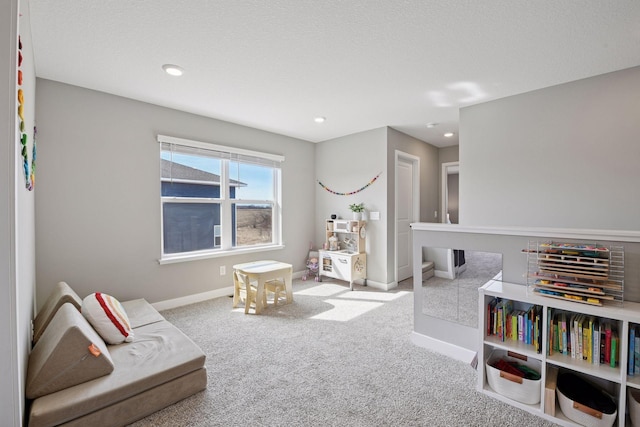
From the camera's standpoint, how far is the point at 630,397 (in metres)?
1.55

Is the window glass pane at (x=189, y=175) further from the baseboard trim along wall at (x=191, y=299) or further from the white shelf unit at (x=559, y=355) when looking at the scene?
the white shelf unit at (x=559, y=355)

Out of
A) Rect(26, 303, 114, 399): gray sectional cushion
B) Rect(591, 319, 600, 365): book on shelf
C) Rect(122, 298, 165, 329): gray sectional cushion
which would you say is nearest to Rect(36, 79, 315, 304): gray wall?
Rect(122, 298, 165, 329): gray sectional cushion

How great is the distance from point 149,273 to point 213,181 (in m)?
1.40

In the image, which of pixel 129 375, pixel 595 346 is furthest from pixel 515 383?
pixel 129 375

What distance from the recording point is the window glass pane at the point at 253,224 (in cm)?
420

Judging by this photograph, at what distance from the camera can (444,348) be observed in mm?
2385

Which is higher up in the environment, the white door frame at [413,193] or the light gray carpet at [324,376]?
the white door frame at [413,193]

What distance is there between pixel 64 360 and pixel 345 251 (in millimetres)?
3559

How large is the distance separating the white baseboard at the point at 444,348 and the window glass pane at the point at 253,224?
2.71m

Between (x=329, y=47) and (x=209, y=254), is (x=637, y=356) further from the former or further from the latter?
(x=209, y=254)

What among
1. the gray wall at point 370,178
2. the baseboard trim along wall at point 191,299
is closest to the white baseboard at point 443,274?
the gray wall at point 370,178

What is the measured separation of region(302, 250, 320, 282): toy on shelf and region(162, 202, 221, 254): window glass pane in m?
1.61

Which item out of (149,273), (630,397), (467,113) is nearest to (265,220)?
(149,273)

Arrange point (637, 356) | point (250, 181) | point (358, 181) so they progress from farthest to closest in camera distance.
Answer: point (358, 181) → point (250, 181) → point (637, 356)
